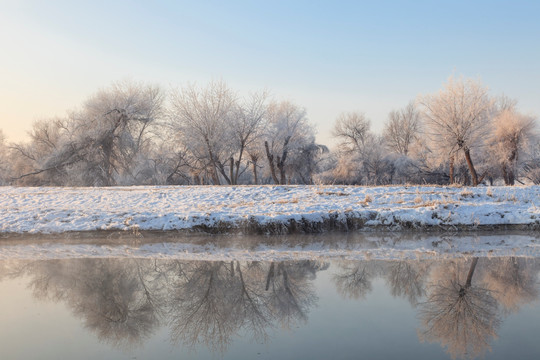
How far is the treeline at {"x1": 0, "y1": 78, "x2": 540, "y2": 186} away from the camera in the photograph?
97.7 feet

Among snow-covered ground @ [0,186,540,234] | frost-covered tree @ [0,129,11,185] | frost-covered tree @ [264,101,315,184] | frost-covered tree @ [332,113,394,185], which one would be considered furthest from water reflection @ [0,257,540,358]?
frost-covered tree @ [0,129,11,185]

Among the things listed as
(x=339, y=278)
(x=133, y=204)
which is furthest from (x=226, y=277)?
(x=133, y=204)

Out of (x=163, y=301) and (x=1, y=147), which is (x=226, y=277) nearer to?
(x=163, y=301)

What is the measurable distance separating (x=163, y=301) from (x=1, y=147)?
213ft

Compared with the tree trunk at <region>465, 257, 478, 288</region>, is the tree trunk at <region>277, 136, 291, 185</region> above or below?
above

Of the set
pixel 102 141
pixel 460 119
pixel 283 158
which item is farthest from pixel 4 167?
pixel 460 119

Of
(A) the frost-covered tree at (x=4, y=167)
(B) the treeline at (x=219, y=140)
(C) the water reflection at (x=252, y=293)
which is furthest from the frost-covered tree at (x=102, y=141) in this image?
(C) the water reflection at (x=252, y=293)

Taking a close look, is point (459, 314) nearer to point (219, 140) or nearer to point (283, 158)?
point (219, 140)

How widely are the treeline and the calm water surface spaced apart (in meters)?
22.7

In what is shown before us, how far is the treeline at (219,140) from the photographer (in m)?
29.8

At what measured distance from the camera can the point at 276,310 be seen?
6.28 m

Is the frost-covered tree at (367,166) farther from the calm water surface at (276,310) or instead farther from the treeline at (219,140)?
the calm water surface at (276,310)

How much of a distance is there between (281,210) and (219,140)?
1740 cm

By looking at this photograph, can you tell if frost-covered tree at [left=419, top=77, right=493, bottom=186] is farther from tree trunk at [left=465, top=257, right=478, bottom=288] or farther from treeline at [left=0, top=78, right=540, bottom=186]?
tree trunk at [left=465, top=257, right=478, bottom=288]
